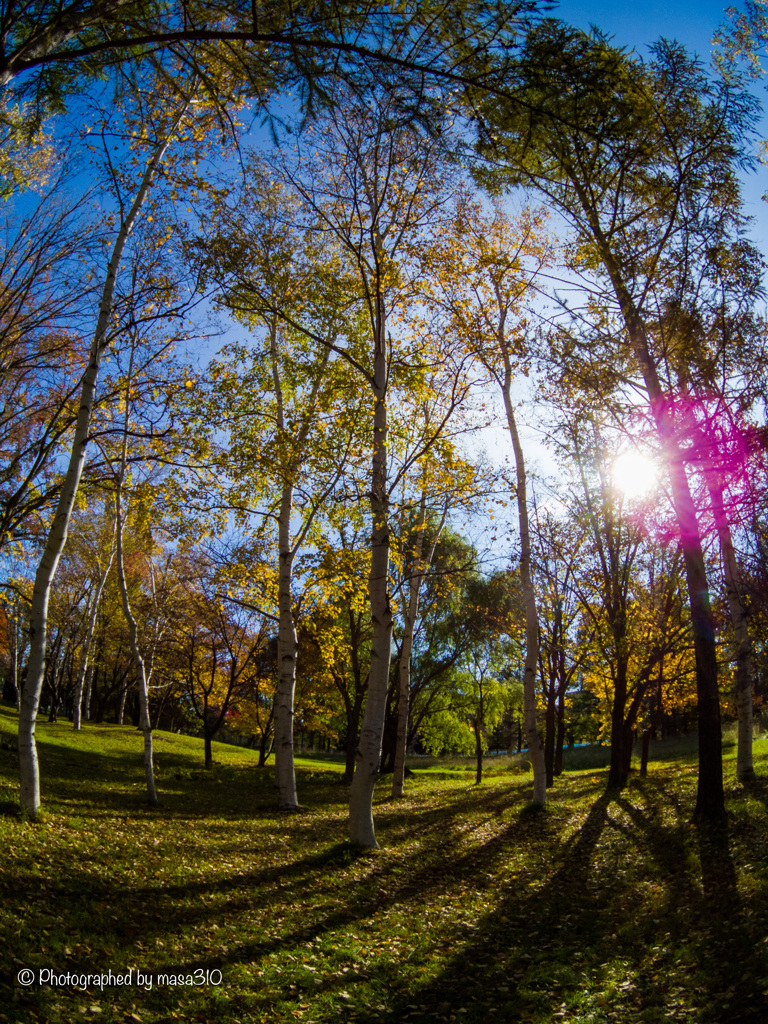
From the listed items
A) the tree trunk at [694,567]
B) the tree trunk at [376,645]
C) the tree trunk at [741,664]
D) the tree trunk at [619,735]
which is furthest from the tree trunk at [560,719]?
the tree trunk at [376,645]

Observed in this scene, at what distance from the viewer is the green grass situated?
15.2ft

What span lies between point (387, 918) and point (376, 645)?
400 cm

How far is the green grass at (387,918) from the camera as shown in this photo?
464 cm

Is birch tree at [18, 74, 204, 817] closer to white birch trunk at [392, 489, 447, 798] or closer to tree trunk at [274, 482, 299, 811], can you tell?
tree trunk at [274, 482, 299, 811]

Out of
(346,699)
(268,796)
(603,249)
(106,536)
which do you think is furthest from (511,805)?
(106,536)

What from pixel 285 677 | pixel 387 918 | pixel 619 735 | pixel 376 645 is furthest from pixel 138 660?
pixel 619 735

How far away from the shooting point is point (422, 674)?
29.1 metres

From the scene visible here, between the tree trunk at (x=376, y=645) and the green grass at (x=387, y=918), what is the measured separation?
0.62 meters

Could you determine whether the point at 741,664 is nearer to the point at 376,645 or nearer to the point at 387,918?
the point at 376,645

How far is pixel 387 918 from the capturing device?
23.0 feet

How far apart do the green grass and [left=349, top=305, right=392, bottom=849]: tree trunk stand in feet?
2.04

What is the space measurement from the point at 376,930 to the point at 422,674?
22.8m

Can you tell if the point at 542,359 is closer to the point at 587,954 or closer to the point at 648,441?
the point at 648,441

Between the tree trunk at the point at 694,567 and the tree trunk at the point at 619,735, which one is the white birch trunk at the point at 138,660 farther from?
the tree trunk at the point at 619,735
